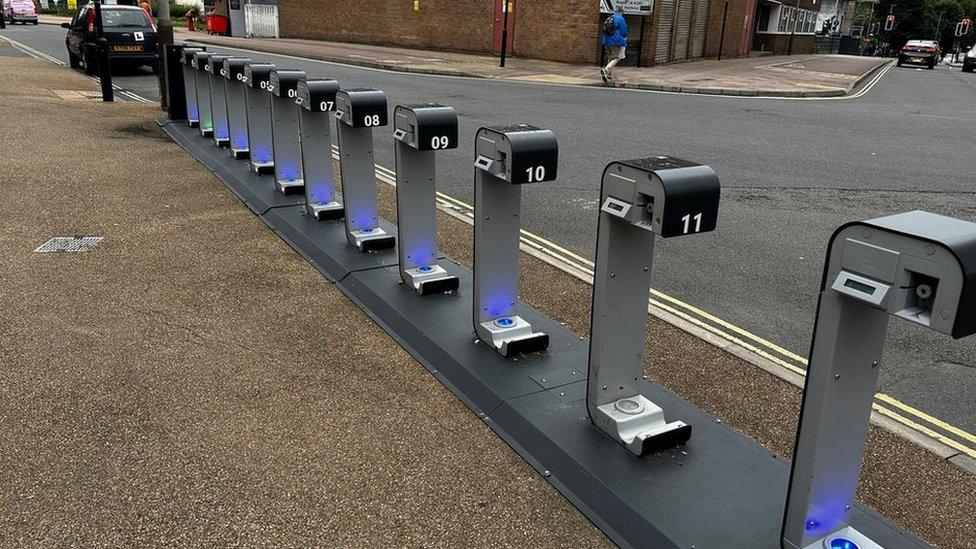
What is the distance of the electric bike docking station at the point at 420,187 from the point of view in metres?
4.31

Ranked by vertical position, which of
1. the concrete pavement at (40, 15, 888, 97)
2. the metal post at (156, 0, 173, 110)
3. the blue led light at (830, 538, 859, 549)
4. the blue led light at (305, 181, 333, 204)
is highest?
the metal post at (156, 0, 173, 110)

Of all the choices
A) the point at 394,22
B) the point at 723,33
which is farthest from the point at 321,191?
the point at 723,33

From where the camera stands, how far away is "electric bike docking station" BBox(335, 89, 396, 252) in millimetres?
5035

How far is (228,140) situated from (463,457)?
6.65 meters

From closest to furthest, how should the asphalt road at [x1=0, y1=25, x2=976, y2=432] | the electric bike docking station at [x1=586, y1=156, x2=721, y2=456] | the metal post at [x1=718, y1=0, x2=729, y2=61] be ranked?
the electric bike docking station at [x1=586, y1=156, x2=721, y2=456] → the asphalt road at [x1=0, y1=25, x2=976, y2=432] → the metal post at [x1=718, y1=0, x2=729, y2=61]

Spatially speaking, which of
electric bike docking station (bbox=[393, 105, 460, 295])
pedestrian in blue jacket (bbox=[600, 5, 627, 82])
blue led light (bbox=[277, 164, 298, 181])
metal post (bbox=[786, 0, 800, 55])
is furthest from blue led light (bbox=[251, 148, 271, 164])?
metal post (bbox=[786, 0, 800, 55])

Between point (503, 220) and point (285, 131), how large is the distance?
3.52 metres

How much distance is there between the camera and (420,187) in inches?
186

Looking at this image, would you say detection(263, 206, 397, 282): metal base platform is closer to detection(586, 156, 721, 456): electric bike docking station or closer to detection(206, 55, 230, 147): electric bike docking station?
detection(586, 156, 721, 456): electric bike docking station

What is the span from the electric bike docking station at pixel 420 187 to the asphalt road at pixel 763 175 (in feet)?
5.55

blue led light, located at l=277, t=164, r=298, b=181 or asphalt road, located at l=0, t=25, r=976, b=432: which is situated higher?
blue led light, located at l=277, t=164, r=298, b=181

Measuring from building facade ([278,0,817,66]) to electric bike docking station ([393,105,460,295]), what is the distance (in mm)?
20386

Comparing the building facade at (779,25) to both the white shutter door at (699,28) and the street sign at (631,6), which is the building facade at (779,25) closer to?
the white shutter door at (699,28)

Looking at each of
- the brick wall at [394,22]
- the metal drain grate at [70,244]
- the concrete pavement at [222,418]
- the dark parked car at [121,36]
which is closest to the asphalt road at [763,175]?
the dark parked car at [121,36]
